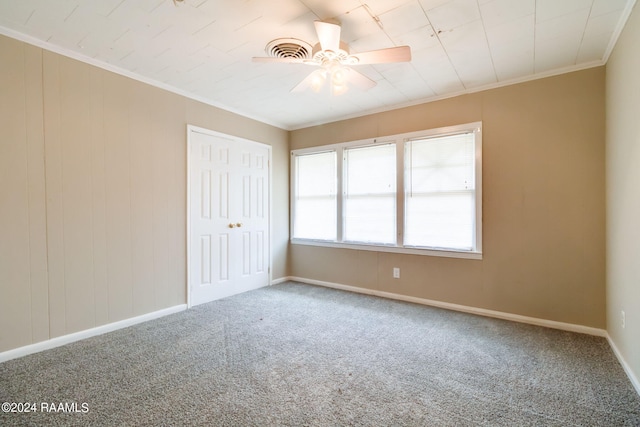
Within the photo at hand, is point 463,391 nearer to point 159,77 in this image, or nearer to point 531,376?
point 531,376

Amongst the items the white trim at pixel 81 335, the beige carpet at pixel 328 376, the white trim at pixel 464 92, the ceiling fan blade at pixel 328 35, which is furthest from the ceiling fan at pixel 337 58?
the white trim at pixel 81 335

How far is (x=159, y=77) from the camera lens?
3.12m

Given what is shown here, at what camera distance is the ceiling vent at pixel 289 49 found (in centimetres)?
231

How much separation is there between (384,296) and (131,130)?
353cm

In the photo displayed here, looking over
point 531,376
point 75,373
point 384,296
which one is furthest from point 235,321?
point 531,376

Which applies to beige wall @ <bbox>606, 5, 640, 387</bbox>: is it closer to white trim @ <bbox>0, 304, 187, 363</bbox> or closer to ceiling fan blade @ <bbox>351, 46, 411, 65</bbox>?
ceiling fan blade @ <bbox>351, 46, 411, 65</bbox>

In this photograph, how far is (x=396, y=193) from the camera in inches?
153

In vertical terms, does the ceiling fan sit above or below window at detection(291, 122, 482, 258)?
above

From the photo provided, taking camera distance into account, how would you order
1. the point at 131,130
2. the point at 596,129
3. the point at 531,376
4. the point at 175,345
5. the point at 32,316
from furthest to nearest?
the point at 131,130, the point at 596,129, the point at 175,345, the point at 32,316, the point at 531,376

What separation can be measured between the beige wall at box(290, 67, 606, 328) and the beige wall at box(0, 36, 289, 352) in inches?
118

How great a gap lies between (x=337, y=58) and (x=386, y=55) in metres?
0.36

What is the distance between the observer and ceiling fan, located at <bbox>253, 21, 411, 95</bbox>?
1.94 m

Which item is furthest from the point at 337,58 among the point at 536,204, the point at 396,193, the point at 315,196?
the point at 315,196

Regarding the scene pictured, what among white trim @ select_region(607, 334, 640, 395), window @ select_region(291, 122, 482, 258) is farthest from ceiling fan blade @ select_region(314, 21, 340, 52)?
white trim @ select_region(607, 334, 640, 395)
